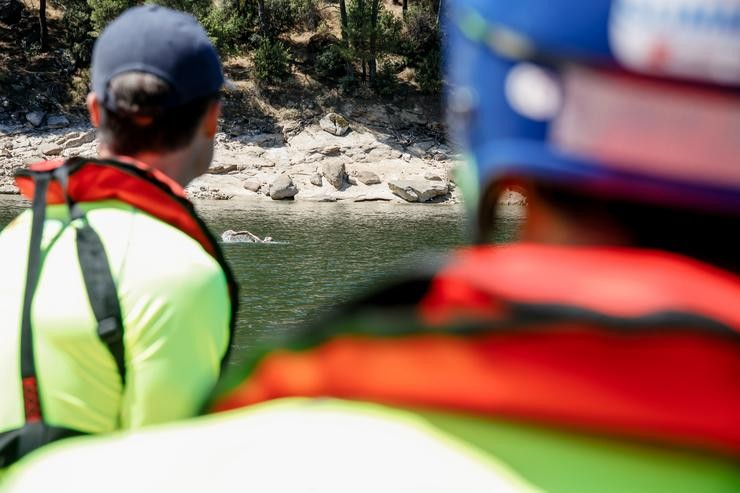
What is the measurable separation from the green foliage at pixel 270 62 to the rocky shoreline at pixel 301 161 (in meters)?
3.36

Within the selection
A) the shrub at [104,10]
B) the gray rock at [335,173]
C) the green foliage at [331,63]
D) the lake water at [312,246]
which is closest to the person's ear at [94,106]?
the lake water at [312,246]

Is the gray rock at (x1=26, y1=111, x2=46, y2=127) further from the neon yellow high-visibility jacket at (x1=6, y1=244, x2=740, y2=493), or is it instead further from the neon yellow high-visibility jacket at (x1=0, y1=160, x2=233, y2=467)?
the neon yellow high-visibility jacket at (x1=6, y1=244, x2=740, y2=493)

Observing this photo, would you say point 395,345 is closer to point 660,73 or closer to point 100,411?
point 660,73

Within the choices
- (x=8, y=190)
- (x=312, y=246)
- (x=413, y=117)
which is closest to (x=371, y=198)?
(x=413, y=117)

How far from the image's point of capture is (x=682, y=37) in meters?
0.72

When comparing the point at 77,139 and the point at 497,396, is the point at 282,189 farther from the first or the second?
the point at 497,396

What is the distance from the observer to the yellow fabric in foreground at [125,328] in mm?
1853

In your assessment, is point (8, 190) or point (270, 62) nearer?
point (8, 190)

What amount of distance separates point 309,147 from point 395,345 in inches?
1345

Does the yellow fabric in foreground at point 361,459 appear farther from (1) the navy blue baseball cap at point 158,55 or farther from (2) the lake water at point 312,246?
(2) the lake water at point 312,246


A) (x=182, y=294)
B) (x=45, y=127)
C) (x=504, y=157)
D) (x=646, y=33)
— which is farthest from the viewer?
(x=45, y=127)

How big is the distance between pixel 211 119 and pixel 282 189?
2921 centimetres

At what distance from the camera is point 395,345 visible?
0.78 m

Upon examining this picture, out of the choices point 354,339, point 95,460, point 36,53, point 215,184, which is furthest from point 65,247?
point 36,53
